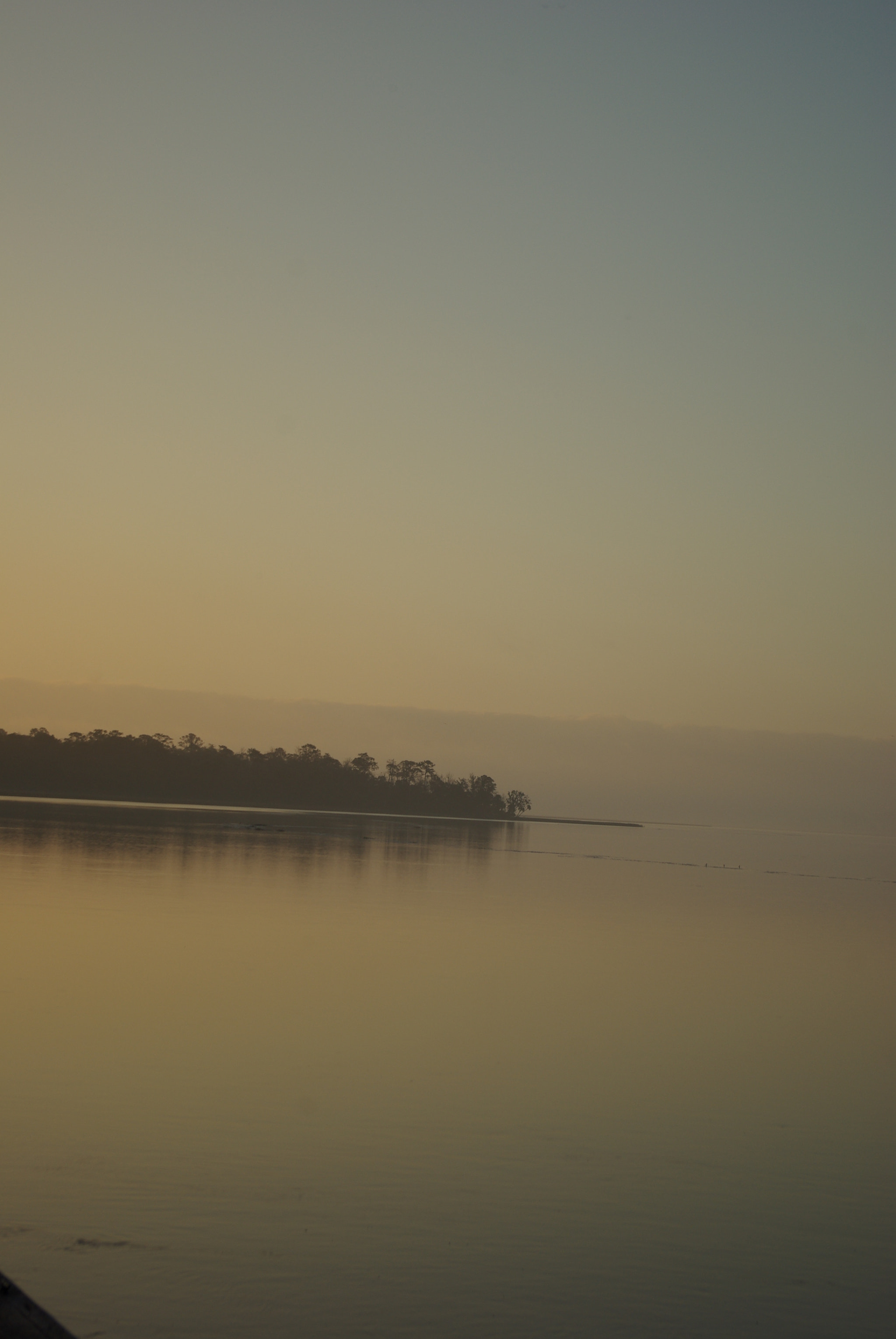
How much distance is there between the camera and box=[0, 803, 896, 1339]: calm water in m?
9.05

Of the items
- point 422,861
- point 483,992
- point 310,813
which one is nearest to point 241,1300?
point 483,992

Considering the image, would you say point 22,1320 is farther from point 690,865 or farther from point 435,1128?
point 690,865

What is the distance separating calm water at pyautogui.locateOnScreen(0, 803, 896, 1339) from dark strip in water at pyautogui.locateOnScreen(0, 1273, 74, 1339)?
328 centimetres

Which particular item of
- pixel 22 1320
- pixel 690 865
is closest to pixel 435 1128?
pixel 22 1320

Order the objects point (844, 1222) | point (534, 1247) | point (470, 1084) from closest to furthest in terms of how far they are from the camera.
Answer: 1. point (534, 1247)
2. point (844, 1222)
3. point (470, 1084)

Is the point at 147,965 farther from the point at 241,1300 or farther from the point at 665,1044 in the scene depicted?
the point at 241,1300

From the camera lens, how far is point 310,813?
185 meters

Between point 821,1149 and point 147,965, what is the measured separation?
13570 mm

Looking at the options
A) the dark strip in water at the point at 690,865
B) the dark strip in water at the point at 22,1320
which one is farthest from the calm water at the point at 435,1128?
the dark strip in water at the point at 690,865

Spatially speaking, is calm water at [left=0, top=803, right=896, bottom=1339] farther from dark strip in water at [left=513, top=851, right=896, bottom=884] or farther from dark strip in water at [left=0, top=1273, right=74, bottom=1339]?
dark strip in water at [left=513, top=851, right=896, bottom=884]

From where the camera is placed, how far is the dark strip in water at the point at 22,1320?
5.09 metres

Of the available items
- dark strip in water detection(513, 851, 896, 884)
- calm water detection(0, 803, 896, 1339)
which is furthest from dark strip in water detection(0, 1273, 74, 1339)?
dark strip in water detection(513, 851, 896, 884)

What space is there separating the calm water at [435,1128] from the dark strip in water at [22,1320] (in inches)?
129

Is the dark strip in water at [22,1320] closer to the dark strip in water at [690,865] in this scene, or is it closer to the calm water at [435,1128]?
the calm water at [435,1128]
